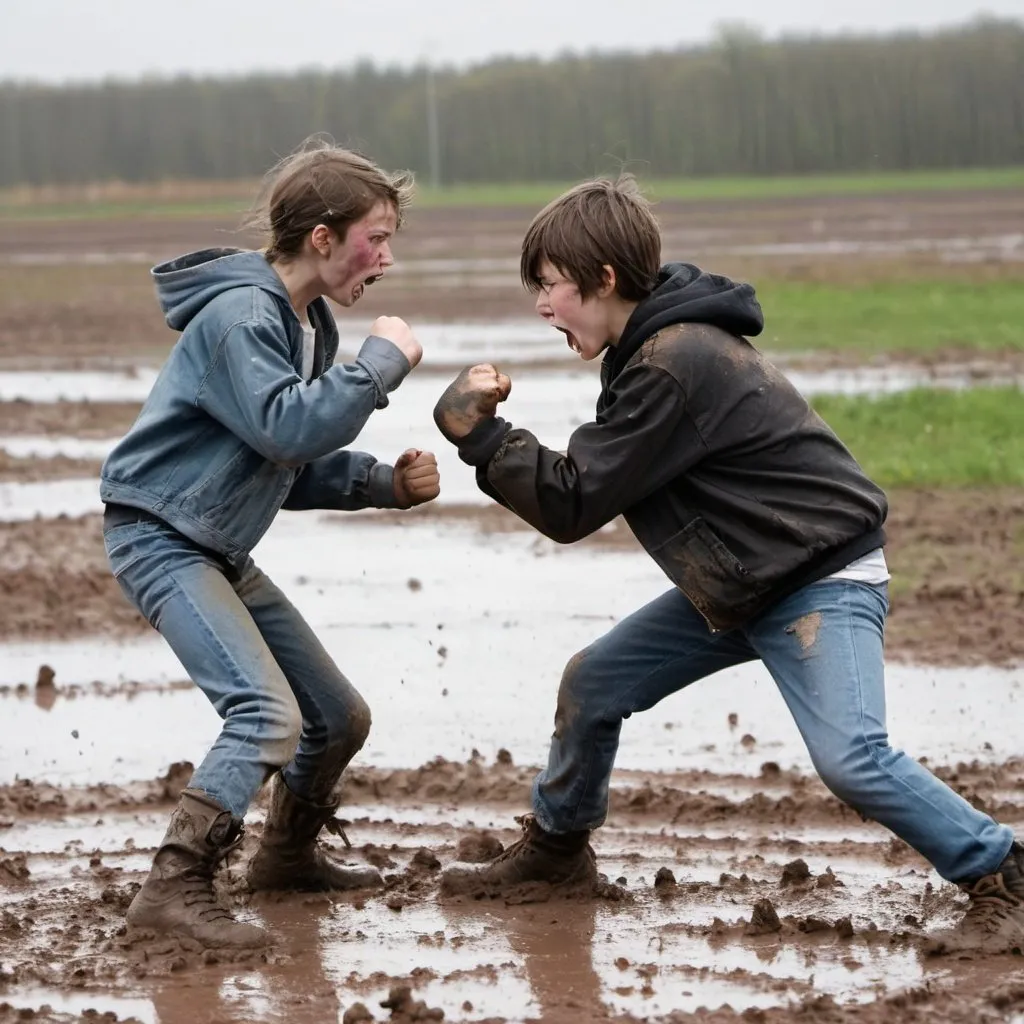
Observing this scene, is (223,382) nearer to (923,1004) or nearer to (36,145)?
(923,1004)

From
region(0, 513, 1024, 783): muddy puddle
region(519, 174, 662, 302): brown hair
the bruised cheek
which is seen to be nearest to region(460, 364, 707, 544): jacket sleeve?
region(519, 174, 662, 302): brown hair

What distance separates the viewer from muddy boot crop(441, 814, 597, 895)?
4.97m

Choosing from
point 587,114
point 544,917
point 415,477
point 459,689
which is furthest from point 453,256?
point 587,114

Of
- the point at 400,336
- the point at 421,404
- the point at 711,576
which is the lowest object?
the point at 421,404

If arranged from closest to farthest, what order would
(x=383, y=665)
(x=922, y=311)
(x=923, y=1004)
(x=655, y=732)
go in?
(x=923, y=1004)
(x=655, y=732)
(x=383, y=665)
(x=922, y=311)

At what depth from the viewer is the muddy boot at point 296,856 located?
506 centimetres

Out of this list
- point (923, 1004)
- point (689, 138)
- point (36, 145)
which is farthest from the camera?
point (36, 145)

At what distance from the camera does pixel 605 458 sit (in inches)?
172

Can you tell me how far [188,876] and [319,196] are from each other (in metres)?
1.64

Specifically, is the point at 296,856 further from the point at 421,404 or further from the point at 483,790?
the point at 421,404

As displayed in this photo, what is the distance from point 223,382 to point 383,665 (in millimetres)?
2979

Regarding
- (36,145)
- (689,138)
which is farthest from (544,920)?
(36,145)

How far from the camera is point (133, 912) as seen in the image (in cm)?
458

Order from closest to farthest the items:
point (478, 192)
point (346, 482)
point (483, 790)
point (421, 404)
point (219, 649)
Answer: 1. point (219, 649)
2. point (346, 482)
3. point (483, 790)
4. point (421, 404)
5. point (478, 192)
